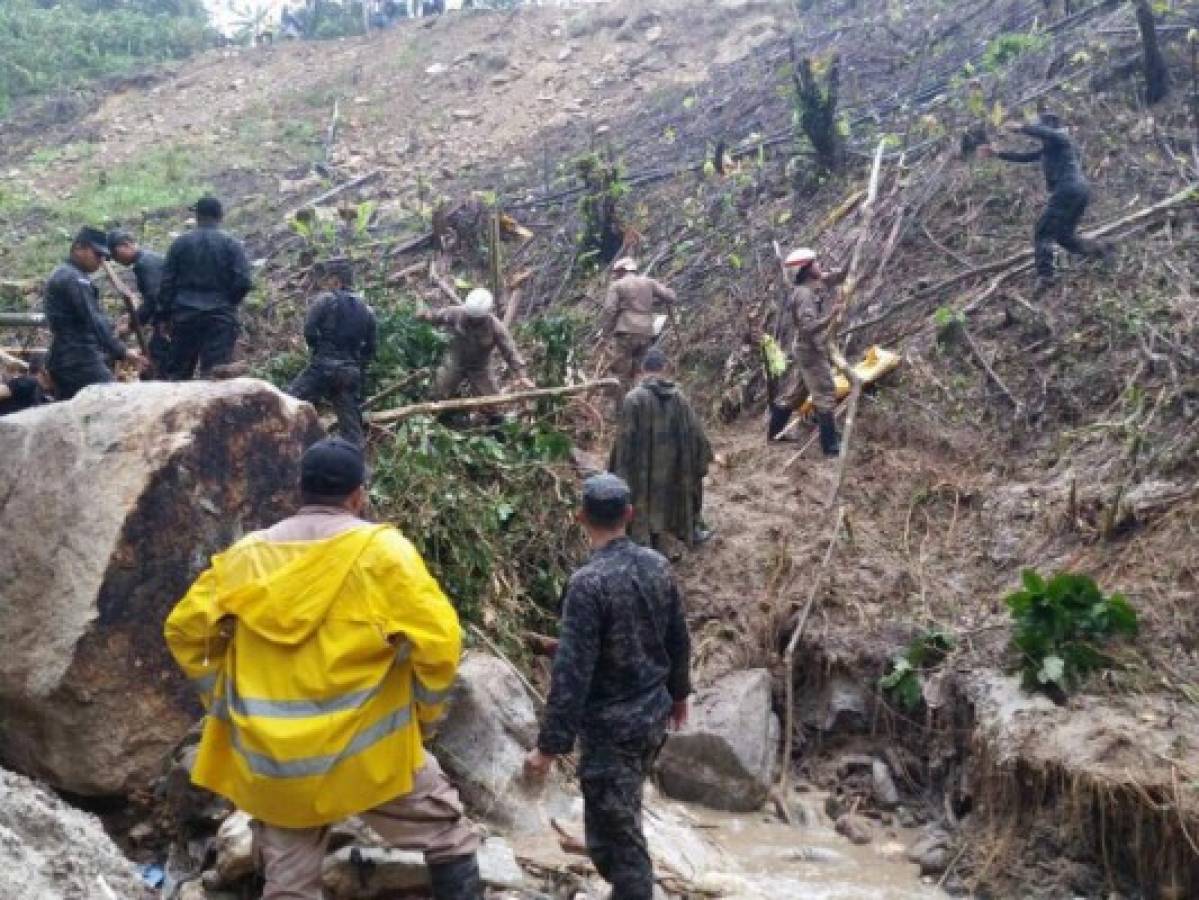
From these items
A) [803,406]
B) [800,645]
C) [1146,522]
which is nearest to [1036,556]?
[1146,522]

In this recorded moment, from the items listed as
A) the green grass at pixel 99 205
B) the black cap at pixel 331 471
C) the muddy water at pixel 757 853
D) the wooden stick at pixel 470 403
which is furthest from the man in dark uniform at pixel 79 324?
the green grass at pixel 99 205

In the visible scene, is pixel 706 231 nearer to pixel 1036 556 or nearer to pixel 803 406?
pixel 803 406

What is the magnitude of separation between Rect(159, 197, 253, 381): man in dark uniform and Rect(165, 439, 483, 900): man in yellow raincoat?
4.27 meters

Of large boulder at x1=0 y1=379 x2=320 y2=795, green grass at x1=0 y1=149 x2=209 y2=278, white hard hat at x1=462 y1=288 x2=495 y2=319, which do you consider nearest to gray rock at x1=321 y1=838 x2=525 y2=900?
large boulder at x1=0 y1=379 x2=320 y2=795

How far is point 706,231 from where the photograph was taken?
13320mm

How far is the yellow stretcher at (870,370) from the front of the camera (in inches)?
366

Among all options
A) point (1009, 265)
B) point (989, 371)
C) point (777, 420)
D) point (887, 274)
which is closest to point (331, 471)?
point (777, 420)

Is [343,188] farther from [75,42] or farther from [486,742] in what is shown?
[486,742]

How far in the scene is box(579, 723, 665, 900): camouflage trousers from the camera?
3.65 meters

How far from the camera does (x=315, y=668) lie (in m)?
2.98

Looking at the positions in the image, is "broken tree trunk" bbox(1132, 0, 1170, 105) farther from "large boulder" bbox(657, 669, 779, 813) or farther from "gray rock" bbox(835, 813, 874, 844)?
"gray rock" bbox(835, 813, 874, 844)

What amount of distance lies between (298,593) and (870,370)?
23.2 ft

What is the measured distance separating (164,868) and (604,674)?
187 cm

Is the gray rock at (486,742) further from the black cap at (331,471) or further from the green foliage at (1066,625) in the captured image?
the green foliage at (1066,625)
